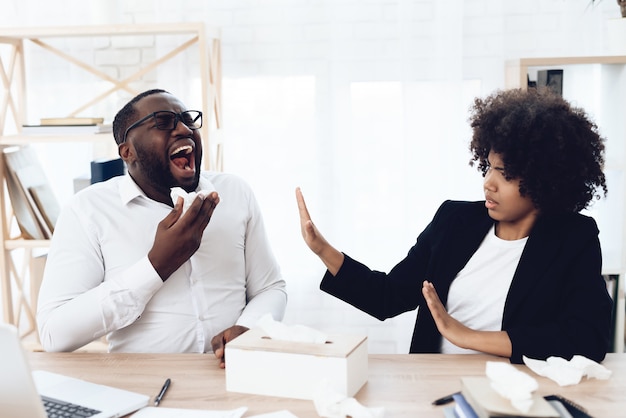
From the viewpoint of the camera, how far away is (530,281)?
1754 mm

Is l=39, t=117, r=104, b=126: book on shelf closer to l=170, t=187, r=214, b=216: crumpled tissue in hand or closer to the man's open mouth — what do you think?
the man's open mouth

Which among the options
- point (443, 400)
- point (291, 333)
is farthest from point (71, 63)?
point (443, 400)

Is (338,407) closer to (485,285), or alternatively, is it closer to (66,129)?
(485,285)

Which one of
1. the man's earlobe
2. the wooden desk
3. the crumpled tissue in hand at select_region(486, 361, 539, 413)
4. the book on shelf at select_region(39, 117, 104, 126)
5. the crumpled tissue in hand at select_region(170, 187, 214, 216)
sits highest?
the book on shelf at select_region(39, 117, 104, 126)

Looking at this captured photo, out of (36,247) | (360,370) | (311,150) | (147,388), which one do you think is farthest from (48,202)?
(360,370)

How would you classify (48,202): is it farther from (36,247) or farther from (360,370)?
(360,370)

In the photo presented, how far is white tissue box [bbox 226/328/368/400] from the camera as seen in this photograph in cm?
136

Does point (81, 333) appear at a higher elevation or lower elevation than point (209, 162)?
lower

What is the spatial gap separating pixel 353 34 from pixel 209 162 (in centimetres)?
75

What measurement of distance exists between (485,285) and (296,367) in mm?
666

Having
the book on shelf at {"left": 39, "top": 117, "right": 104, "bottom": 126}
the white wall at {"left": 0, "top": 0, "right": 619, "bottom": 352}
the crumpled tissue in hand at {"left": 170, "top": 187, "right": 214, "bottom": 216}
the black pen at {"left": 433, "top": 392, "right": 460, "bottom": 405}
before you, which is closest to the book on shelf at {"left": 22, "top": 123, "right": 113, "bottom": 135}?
the book on shelf at {"left": 39, "top": 117, "right": 104, "bottom": 126}

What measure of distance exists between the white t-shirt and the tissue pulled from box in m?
0.54

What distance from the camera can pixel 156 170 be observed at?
193cm

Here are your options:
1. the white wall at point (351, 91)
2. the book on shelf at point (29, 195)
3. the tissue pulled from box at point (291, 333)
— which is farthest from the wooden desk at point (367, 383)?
the white wall at point (351, 91)
